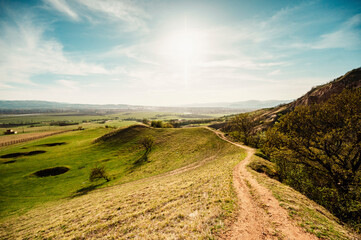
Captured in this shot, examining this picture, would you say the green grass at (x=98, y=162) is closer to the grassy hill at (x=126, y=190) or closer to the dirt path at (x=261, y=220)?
the grassy hill at (x=126, y=190)

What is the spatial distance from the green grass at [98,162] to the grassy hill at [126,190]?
26 cm

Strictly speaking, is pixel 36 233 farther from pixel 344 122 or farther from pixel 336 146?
pixel 344 122

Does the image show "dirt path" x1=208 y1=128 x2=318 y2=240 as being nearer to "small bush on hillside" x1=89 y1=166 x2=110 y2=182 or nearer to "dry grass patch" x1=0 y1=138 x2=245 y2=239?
"dry grass patch" x1=0 y1=138 x2=245 y2=239

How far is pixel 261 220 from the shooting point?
13789mm

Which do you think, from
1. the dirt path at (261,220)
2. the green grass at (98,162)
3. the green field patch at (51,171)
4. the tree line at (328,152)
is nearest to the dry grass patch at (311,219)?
the dirt path at (261,220)

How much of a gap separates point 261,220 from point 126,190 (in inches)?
1091

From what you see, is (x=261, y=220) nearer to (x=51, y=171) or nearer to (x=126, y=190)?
(x=126, y=190)

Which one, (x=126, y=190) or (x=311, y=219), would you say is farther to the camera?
(x=126, y=190)

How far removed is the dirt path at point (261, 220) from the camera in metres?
11.9

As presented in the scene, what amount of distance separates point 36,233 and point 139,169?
101 ft

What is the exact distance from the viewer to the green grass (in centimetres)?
4047

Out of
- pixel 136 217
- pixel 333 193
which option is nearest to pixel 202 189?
pixel 136 217

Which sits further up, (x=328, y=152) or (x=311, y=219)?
(x=328, y=152)

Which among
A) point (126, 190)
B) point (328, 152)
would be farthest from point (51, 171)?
point (328, 152)
